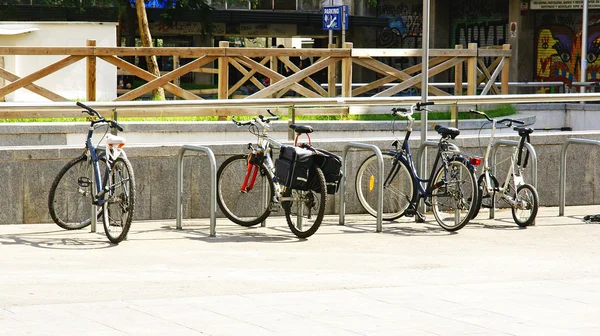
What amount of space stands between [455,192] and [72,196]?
340cm

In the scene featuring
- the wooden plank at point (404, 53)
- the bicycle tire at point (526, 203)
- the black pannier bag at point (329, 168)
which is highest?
the wooden plank at point (404, 53)

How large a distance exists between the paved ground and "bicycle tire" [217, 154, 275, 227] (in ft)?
0.61

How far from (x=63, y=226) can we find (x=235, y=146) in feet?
6.32

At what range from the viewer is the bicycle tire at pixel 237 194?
10.3m

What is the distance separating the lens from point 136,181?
10.5m

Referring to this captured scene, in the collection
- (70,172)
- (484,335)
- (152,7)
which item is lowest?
(484,335)

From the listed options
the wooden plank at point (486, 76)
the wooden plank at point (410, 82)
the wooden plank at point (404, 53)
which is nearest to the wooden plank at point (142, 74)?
the wooden plank at point (404, 53)

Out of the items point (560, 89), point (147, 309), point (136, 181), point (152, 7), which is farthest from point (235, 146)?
point (152, 7)

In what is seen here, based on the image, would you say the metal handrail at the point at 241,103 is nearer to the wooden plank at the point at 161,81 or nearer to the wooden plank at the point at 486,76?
the wooden plank at the point at 161,81

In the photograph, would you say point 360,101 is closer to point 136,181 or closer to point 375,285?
point 136,181

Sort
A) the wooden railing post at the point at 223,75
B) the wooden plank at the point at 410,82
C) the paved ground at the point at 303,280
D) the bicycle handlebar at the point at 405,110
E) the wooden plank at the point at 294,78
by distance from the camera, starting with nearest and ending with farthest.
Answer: the paved ground at the point at 303,280
the bicycle handlebar at the point at 405,110
the wooden railing post at the point at 223,75
the wooden plank at the point at 294,78
the wooden plank at the point at 410,82

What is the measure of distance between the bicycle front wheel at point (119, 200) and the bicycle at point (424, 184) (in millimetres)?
2695

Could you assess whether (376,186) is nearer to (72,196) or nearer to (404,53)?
(72,196)

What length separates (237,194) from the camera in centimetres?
1055
